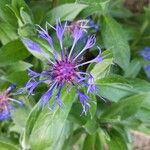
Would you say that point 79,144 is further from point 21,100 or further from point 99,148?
point 21,100

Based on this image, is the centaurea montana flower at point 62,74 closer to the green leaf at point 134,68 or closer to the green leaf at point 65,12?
the green leaf at point 65,12

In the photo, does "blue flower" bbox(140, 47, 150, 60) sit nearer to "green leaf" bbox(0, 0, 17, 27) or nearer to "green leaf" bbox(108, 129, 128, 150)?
"green leaf" bbox(108, 129, 128, 150)

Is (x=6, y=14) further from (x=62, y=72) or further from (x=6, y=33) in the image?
(x=62, y=72)

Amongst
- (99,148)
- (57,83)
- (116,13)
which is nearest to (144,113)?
(99,148)

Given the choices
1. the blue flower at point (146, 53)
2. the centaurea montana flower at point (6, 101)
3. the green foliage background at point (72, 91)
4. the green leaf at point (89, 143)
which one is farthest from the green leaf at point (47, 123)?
the blue flower at point (146, 53)

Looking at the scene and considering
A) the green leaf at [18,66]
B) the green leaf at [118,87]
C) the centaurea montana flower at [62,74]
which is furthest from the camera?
the green leaf at [18,66]

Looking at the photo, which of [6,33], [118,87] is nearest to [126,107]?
[118,87]
